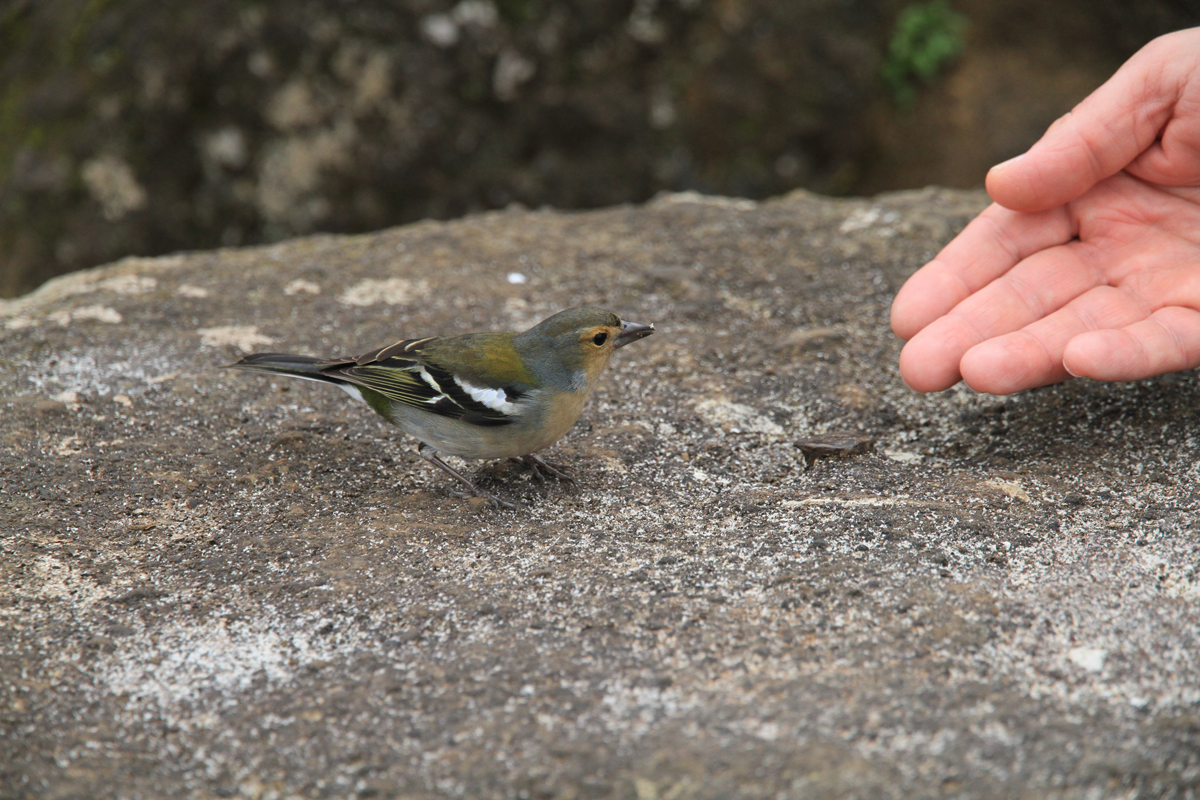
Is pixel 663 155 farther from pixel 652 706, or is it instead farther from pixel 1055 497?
pixel 652 706

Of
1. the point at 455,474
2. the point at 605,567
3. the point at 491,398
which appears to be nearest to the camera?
the point at 605,567

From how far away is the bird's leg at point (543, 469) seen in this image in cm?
364

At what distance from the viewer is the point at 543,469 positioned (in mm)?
3707

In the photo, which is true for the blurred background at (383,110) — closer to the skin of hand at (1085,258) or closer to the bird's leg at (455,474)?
the bird's leg at (455,474)

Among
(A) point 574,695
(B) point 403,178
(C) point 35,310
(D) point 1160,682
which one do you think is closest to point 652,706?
(A) point 574,695

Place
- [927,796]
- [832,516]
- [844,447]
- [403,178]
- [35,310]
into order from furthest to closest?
[403,178], [35,310], [844,447], [832,516], [927,796]

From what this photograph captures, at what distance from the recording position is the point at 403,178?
6.60m

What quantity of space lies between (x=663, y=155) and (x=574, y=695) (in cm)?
522

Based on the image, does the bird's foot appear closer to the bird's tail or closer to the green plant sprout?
the bird's tail

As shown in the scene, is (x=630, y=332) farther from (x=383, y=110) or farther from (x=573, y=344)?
(x=383, y=110)

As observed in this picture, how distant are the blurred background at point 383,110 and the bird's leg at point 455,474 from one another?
10.8ft

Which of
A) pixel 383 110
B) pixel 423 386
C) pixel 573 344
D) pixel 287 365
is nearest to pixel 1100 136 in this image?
pixel 573 344

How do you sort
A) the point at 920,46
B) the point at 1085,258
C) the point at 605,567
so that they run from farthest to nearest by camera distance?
the point at 920,46 → the point at 1085,258 → the point at 605,567

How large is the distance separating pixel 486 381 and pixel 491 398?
85mm
